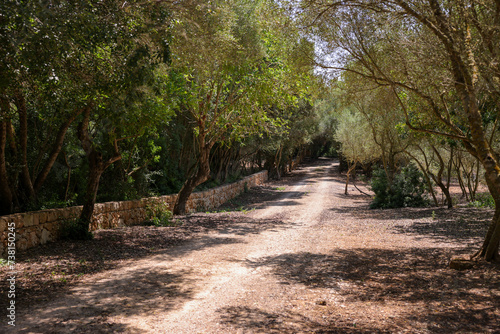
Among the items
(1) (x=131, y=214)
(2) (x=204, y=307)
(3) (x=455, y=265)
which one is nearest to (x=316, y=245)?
(3) (x=455, y=265)

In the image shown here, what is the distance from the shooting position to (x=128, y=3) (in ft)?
21.6

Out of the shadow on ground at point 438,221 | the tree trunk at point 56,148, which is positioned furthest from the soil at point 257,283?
the tree trunk at point 56,148

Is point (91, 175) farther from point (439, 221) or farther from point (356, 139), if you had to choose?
point (356, 139)

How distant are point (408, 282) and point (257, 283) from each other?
2.53 meters

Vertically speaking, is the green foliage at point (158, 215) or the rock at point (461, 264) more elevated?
the green foliage at point (158, 215)

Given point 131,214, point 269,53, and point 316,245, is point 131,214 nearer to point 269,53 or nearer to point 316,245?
point 316,245

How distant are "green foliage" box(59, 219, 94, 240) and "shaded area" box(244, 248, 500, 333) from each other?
3.95 meters

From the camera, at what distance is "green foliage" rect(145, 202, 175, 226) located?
12172mm

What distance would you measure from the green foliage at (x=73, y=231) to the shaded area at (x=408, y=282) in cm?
395

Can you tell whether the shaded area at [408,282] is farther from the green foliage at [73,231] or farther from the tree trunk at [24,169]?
the tree trunk at [24,169]

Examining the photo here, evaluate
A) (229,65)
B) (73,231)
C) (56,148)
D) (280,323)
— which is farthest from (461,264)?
(56,148)

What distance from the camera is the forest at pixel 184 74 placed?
19.2 ft

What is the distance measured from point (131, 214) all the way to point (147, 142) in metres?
2.94

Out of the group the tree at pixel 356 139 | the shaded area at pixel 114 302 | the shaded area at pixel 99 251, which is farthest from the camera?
the tree at pixel 356 139
